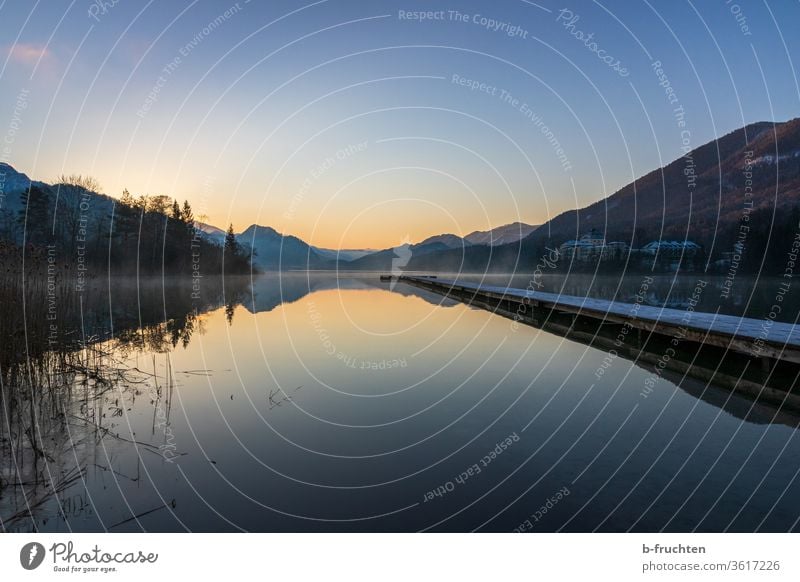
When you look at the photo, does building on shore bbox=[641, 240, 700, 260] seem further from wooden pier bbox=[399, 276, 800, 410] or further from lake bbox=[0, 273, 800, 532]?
lake bbox=[0, 273, 800, 532]

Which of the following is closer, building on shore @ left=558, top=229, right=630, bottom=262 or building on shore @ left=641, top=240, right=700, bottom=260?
building on shore @ left=641, top=240, right=700, bottom=260

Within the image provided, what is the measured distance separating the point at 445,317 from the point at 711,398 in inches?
666

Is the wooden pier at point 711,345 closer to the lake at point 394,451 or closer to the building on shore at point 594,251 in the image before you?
the lake at point 394,451

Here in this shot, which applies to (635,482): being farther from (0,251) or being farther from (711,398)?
(0,251)

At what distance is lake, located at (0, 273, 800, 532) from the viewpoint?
489cm

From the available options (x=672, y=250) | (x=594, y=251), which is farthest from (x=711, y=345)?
(x=594, y=251)

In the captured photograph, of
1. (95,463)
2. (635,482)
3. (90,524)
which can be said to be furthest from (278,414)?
(635,482)

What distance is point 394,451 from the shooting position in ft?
22.2

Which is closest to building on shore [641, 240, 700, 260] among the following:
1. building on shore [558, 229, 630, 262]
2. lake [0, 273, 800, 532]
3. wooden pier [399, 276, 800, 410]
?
building on shore [558, 229, 630, 262]

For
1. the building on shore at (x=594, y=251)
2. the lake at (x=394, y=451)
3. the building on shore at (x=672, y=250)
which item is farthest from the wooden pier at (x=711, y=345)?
the building on shore at (x=594, y=251)

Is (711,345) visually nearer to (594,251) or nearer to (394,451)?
(394,451)

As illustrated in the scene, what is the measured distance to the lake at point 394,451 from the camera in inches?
193

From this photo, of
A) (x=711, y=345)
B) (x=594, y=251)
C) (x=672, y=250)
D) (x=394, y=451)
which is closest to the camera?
(x=394, y=451)

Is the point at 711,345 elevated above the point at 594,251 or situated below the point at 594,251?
below
